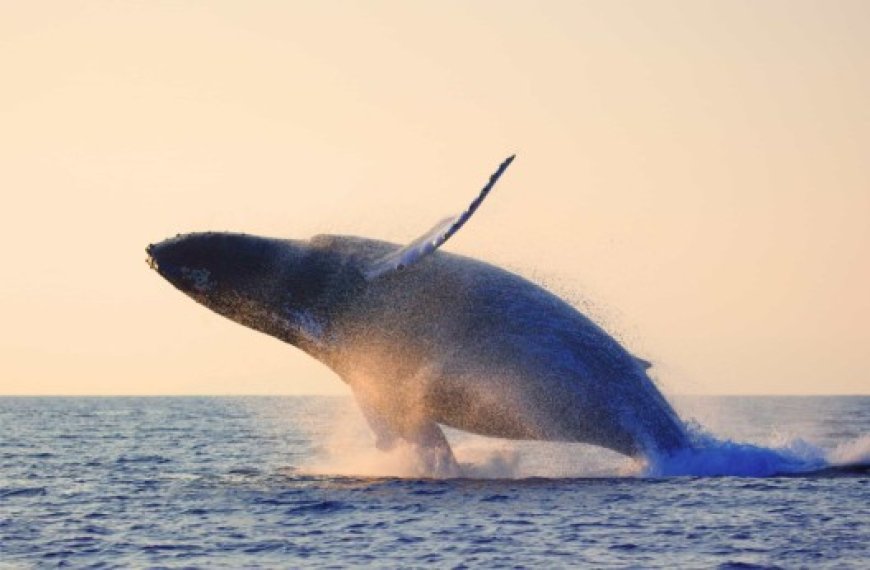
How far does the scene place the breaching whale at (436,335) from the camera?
1886 centimetres

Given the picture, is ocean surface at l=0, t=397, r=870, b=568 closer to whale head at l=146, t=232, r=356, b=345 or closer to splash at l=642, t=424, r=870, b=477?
splash at l=642, t=424, r=870, b=477

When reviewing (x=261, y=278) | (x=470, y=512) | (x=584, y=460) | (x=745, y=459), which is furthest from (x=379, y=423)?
(x=745, y=459)

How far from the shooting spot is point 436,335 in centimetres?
1900

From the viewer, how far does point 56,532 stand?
19469 mm

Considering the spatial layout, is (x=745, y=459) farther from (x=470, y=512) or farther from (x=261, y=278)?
(x=261, y=278)

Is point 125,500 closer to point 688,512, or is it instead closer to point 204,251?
point 204,251

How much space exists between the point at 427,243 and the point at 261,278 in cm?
311

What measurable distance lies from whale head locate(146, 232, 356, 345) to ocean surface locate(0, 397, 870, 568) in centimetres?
303

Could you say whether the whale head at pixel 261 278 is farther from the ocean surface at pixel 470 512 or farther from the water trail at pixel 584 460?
the ocean surface at pixel 470 512

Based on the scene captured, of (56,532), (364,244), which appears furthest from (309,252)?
(56,532)

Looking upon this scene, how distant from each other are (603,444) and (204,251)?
6.72 m

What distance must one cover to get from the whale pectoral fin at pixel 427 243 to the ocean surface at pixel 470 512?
361cm

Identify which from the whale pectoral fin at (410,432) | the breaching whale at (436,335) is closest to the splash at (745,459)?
the breaching whale at (436,335)

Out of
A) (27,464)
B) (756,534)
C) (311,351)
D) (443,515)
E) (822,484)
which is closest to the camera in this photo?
(756,534)
